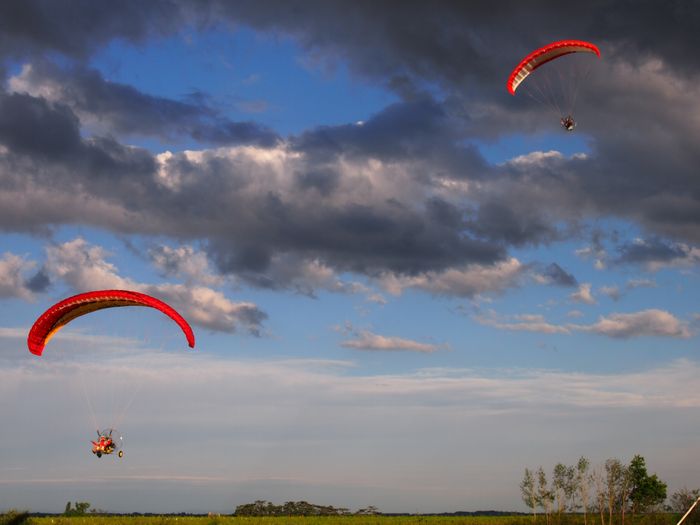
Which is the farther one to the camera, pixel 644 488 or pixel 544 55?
pixel 644 488

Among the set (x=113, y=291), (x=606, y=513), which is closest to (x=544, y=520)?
(x=606, y=513)

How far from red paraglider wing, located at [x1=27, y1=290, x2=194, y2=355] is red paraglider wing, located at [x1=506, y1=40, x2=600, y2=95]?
2447cm

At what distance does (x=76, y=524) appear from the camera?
1896 inches

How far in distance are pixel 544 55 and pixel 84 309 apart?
32.1 meters

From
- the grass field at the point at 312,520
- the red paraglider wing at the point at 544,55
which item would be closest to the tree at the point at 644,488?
the grass field at the point at 312,520

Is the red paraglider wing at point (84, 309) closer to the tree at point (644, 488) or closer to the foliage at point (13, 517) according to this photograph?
the foliage at point (13, 517)

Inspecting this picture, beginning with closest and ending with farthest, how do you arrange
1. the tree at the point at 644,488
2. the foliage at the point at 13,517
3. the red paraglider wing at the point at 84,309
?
the red paraglider wing at the point at 84,309 → the foliage at the point at 13,517 → the tree at the point at 644,488

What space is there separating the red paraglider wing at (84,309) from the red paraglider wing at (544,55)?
80.3 ft

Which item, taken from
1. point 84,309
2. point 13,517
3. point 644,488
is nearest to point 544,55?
point 84,309

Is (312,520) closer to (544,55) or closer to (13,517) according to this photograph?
(13,517)

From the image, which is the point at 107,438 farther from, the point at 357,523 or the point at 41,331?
the point at 357,523

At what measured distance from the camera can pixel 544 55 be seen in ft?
156

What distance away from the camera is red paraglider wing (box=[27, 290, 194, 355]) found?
39.8 m

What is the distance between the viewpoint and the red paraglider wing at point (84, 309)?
3981 centimetres
